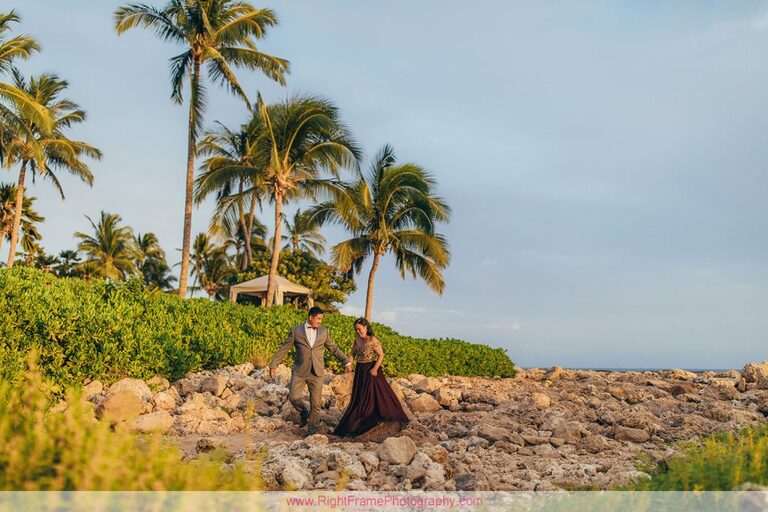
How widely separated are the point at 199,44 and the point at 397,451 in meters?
18.6

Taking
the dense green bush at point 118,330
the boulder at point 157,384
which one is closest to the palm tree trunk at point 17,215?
the dense green bush at point 118,330

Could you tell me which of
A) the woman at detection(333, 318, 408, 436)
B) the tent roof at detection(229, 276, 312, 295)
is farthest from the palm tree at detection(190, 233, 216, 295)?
the woman at detection(333, 318, 408, 436)

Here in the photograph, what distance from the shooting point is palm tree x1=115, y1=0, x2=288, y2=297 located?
2191 centimetres

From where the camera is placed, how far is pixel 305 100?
23375 millimetres

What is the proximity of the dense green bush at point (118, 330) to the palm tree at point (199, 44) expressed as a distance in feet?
25.4

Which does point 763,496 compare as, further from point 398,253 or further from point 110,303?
point 398,253

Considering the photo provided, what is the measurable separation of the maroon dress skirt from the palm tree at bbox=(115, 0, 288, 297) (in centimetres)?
1403

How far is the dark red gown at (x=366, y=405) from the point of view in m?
9.09

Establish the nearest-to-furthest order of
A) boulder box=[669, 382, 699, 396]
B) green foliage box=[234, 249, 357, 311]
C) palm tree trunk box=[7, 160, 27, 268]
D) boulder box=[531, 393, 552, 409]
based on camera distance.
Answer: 1. boulder box=[531, 393, 552, 409]
2. boulder box=[669, 382, 699, 396]
3. palm tree trunk box=[7, 160, 27, 268]
4. green foliage box=[234, 249, 357, 311]

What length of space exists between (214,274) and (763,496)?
142 feet

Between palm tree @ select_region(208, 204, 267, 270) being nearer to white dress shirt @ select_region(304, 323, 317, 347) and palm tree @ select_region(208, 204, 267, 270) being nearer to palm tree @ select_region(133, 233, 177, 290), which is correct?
palm tree @ select_region(133, 233, 177, 290)

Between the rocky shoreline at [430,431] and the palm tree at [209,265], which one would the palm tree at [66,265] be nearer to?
the palm tree at [209,265]

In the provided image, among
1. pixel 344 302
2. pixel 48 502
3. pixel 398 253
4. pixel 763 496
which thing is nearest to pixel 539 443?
pixel 763 496

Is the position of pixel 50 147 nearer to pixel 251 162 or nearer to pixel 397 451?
pixel 251 162
